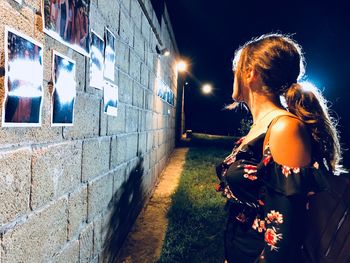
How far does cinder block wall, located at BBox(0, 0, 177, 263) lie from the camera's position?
1214 millimetres

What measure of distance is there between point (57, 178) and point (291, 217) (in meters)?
1.23

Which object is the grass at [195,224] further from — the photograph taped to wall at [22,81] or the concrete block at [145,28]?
the concrete block at [145,28]

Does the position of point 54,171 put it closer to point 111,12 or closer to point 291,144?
point 291,144

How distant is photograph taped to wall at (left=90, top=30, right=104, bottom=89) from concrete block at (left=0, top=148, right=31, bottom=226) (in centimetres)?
93

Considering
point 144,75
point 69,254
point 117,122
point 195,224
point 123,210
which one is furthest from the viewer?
point 144,75

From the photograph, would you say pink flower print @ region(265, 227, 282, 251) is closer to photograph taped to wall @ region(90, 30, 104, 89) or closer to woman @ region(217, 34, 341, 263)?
woman @ region(217, 34, 341, 263)

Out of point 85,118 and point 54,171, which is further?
point 85,118

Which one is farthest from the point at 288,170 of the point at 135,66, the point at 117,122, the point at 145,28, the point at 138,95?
the point at 145,28

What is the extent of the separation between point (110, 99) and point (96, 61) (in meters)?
0.45

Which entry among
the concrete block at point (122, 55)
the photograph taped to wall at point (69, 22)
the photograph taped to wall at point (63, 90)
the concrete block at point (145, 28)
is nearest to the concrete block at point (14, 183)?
the photograph taped to wall at point (63, 90)

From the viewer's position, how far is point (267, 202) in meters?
1.26

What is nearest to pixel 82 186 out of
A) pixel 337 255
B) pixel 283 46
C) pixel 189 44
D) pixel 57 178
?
pixel 57 178

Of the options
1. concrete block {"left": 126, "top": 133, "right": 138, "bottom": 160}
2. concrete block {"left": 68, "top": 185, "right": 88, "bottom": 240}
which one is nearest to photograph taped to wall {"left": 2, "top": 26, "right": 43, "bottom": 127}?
concrete block {"left": 68, "top": 185, "right": 88, "bottom": 240}

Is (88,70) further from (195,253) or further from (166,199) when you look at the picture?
(166,199)
